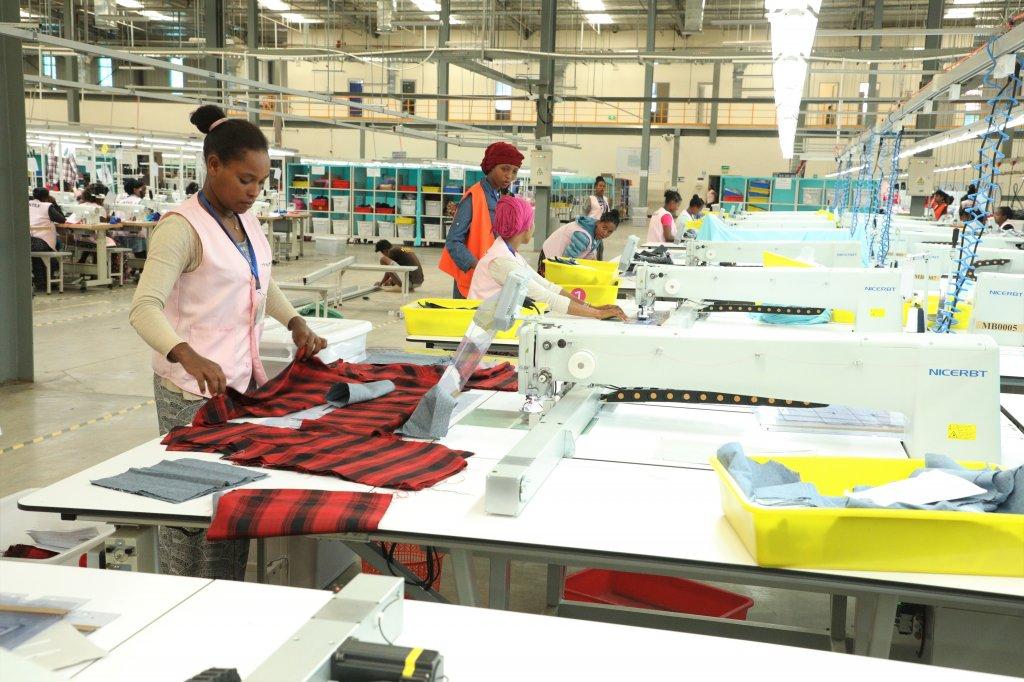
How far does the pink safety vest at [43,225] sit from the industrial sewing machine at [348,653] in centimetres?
1077

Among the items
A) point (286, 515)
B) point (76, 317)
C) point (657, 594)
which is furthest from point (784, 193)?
point (286, 515)

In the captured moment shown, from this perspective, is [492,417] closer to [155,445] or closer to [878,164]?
[155,445]

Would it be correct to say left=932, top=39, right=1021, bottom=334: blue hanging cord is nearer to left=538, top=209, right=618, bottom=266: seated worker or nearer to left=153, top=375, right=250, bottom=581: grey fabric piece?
left=153, top=375, right=250, bottom=581: grey fabric piece

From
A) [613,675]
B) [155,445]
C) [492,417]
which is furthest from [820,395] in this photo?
[155,445]

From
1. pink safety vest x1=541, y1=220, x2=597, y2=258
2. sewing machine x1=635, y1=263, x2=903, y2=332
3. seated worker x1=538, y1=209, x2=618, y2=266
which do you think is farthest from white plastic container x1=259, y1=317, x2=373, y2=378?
pink safety vest x1=541, y1=220, x2=597, y2=258

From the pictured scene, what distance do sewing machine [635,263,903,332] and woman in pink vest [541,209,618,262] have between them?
342cm

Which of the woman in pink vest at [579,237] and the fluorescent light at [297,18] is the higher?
the fluorescent light at [297,18]

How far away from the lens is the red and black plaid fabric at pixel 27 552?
2.25 metres

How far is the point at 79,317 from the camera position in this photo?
9.19 meters

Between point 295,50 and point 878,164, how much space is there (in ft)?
19.1

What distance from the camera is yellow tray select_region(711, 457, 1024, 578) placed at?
161 centimetres

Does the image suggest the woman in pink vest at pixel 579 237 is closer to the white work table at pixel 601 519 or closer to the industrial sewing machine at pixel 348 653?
the white work table at pixel 601 519

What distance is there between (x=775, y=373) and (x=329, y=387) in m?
1.30

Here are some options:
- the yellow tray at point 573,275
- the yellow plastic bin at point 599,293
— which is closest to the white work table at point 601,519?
the yellow plastic bin at point 599,293
